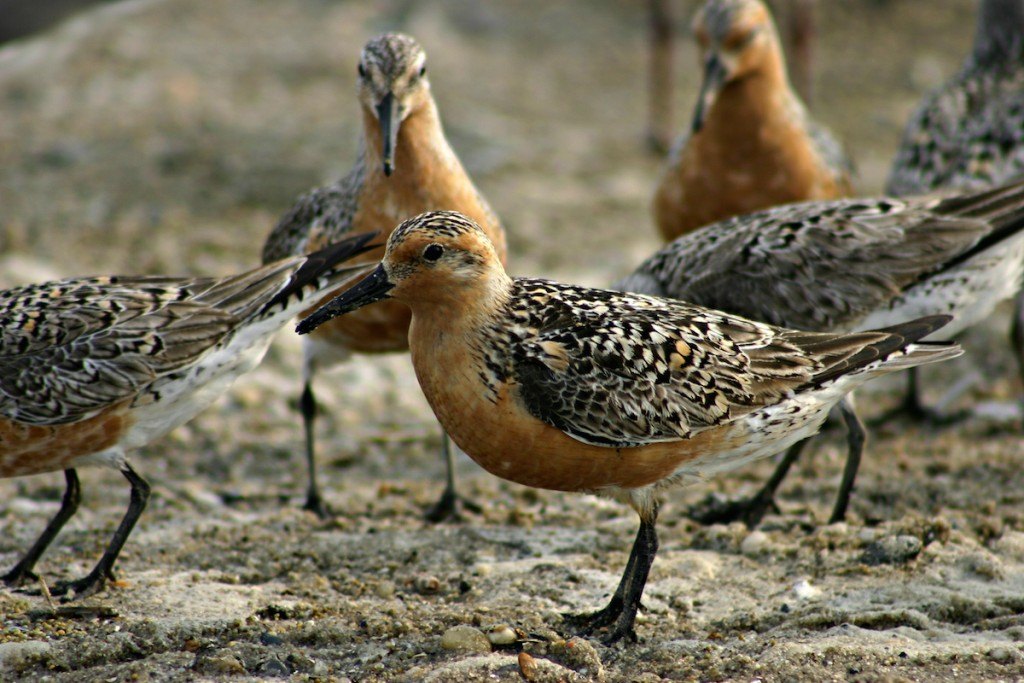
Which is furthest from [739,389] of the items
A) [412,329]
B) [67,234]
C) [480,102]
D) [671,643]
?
[480,102]

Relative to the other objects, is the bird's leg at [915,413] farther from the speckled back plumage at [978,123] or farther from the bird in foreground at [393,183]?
the bird in foreground at [393,183]

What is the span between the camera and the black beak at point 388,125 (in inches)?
267

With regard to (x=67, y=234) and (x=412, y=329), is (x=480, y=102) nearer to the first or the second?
(x=67, y=234)

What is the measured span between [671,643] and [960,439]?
12.3 ft

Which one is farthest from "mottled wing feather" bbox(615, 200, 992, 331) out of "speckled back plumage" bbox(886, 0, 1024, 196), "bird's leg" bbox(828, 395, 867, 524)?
"speckled back plumage" bbox(886, 0, 1024, 196)

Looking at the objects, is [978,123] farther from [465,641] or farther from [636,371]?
[465,641]

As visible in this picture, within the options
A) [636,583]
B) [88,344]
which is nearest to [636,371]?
[636,583]

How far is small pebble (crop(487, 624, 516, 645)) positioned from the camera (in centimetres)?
520

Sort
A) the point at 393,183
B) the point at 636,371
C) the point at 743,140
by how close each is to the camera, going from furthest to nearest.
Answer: the point at 743,140, the point at 393,183, the point at 636,371

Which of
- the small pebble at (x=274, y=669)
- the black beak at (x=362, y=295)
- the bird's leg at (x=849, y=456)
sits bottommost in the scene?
the small pebble at (x=274, y=669)

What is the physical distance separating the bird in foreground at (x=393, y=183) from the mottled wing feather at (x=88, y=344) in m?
1.25

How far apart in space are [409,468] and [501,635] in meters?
3.21

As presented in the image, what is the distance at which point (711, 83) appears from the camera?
8.58m

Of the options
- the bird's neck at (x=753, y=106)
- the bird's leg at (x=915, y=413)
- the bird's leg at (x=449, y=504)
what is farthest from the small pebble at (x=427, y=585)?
the bird's neck at (x=753, y=106)
